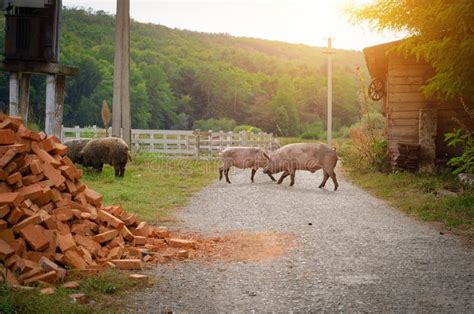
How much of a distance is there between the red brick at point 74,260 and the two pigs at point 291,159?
29.8 ft

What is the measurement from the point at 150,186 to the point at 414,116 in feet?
25.0

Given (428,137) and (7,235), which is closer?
(7,235)

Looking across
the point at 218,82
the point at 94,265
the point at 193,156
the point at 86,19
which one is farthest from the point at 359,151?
the point at 86,19

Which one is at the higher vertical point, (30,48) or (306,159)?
(30,48)

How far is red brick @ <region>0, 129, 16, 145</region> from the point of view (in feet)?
22.0

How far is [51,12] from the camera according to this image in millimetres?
10523

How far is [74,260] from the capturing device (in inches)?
226

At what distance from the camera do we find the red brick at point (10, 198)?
5.85 meters

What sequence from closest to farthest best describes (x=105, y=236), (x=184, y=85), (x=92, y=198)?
1. (x=105, y=236)
2. (x=92, y=198)
3. (x=184, y=85)

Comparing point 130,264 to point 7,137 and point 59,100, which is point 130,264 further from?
point 59,100

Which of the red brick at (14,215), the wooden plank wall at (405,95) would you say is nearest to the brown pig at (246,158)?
the wooden plank wall at (405,95)

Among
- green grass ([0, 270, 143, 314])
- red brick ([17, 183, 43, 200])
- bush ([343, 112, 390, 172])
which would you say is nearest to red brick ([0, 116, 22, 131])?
red brick ([17, 183, 43, 200])

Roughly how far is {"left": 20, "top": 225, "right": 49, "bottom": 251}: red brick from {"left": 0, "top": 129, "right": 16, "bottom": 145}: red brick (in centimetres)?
Result: 139

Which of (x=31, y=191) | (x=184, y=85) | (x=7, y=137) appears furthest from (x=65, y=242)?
(x=184, y=85)
